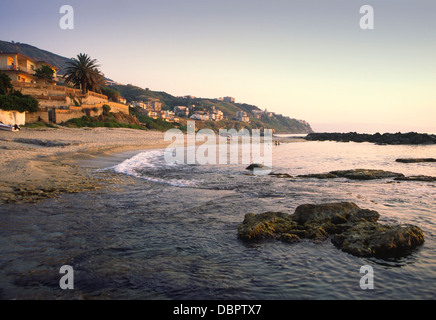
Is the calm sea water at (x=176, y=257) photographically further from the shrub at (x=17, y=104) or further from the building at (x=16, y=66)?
the building at (x=16, y=66)

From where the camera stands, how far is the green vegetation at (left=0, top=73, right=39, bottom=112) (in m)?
32.5

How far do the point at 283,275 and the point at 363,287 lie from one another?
1.34 meters

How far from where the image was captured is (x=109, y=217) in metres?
8.02

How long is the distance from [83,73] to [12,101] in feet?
83.6

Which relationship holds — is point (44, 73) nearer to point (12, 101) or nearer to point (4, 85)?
point (4, 85)

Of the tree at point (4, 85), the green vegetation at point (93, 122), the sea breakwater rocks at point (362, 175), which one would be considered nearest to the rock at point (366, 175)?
the sea breakwater rocks at point (362, 175)

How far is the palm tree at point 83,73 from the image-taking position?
5569 cm

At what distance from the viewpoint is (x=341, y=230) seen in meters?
7.09

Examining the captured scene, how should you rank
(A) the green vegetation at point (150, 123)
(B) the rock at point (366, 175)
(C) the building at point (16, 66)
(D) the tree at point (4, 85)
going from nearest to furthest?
(B) the rock at point (366, 175) < (D) the tree at point (4, 85) < (C) the building at point (16, 66) < (A) the green vegetation at point (150, 123)

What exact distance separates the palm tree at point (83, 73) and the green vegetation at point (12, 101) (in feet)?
58.8
